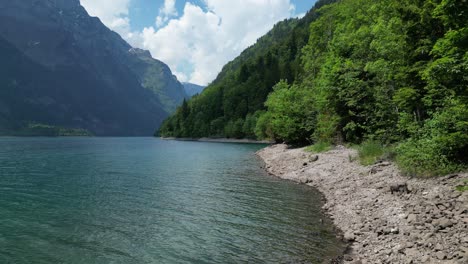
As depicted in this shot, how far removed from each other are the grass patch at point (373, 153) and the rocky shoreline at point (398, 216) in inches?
80.8

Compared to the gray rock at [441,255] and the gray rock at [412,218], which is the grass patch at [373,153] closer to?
the gray rock at [412,218]

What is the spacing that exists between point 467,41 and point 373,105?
22717 mm

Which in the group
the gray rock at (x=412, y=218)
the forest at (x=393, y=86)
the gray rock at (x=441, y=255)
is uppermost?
the forest at (x=393, y=86)

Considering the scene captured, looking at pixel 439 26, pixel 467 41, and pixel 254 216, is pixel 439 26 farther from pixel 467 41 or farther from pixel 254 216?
pixel 254 216

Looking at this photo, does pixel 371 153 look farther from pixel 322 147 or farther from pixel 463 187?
pixel 463 187

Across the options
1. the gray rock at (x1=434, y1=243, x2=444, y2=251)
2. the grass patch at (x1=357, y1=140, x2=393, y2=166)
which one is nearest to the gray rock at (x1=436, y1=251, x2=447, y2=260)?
the gray rock at (x1=434, y1=243, x2=444, y2=251)

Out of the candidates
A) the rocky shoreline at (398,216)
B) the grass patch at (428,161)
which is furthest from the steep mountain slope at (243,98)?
the grass patch at (428,161)

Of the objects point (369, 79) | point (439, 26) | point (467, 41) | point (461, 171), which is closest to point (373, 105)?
point (369, 79)

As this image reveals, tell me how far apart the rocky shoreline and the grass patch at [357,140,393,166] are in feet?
6.73

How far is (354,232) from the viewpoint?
15805mm

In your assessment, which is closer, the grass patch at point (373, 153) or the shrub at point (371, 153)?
the grass patch at point (373, 153)

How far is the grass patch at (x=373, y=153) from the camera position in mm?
→ 28219

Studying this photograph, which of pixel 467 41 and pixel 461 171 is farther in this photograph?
pixel 461 171

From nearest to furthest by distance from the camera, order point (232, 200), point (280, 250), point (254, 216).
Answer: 1. point (280, 250)
2. point (254, 216)
3. point (232, 200)
